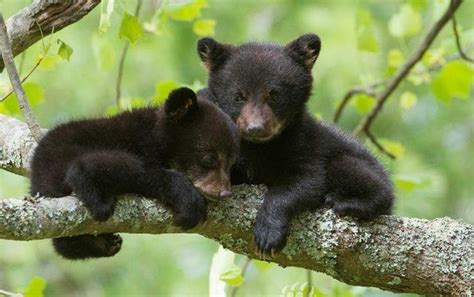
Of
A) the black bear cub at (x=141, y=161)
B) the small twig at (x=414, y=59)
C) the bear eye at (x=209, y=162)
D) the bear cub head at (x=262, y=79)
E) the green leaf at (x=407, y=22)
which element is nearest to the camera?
the black bear cub at (x=141, y=161)

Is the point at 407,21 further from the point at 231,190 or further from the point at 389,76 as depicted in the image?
the point at 231,190

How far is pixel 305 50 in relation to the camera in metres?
6.12

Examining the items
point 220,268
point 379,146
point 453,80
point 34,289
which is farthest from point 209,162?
point 453,80

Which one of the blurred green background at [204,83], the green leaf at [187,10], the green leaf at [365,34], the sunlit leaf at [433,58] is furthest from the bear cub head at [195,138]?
the sunlit leaf at [433,58]

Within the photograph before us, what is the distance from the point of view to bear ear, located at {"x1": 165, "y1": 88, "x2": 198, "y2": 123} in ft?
16.9

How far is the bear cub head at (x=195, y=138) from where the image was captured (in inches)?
203

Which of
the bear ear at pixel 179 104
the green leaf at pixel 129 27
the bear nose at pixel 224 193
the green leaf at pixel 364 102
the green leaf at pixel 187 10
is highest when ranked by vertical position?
the green leaf at pixel 129 27

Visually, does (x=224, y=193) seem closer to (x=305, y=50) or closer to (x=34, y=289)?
(x=34, y=289)

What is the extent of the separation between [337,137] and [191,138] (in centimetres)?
101

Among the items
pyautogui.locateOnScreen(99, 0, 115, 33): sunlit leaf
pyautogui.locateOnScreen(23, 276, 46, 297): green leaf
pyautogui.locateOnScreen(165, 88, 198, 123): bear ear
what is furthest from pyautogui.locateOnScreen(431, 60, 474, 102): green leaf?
pyautogui.locateOnScreen(23, 276, 46, 297): green leaf

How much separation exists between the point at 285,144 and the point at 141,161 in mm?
1118

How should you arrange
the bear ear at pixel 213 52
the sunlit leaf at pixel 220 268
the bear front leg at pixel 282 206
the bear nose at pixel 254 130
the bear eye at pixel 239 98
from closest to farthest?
the bear front leg at pixel 282 206
the sunlit leaf at pixel 220 268
the bear nose at pixel 254 130
the bear eye at pixel 239 98
the bear ear at pixel 213 52

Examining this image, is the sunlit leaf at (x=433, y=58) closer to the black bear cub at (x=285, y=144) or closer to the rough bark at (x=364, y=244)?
the black bear cub at (x=285, y=144)

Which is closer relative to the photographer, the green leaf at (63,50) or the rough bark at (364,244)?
the rough bark at (364,244)
